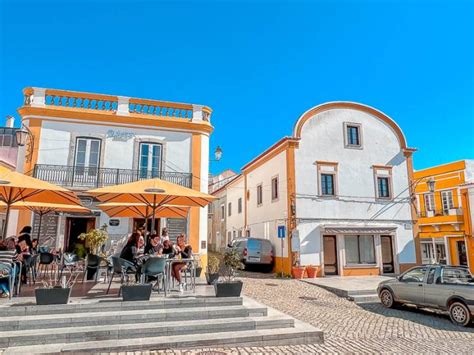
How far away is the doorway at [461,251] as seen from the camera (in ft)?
78.1

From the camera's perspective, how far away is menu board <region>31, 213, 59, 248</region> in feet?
45.6

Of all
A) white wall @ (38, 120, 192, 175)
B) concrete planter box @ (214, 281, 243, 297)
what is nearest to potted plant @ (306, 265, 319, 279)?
white wall @ (38, 120, 192, 175)

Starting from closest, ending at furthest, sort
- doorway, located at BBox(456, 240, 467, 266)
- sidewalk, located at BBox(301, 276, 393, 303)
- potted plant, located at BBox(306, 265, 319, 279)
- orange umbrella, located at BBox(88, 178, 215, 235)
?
orange umbrella, located at BBox(88, 178, 215, 235) → sidewalk, located at BBox(301, 276, 393, 303) → potted plant, located at BBox(306, 265, 319, 279) → doorway, located at BBox(456, 240, 467, 266)

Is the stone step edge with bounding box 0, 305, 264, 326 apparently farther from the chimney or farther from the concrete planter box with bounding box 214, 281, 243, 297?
the chimney

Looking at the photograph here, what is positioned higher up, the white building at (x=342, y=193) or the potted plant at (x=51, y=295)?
the white building at (x=342, y=193)

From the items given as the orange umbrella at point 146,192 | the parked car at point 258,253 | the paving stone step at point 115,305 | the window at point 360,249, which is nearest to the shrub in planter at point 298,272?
the parked car at point 258,253

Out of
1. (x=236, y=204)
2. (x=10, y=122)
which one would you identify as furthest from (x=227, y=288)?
(x=10, y=122)

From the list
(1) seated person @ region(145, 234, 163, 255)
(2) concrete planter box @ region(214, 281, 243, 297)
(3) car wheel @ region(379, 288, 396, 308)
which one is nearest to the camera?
(2) concrete planter box @ region(214, 281, 243, 297)

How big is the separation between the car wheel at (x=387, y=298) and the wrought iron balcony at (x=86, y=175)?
367 inches

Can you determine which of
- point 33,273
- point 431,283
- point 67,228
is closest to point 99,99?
point 67,228

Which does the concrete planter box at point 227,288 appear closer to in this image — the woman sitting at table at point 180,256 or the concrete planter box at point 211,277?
the woman sitting at table at point 180,256

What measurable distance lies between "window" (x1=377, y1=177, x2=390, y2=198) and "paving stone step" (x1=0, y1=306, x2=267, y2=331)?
46.8 ft

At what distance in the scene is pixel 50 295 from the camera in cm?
620

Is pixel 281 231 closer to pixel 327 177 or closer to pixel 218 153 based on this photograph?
pixel 327 177
